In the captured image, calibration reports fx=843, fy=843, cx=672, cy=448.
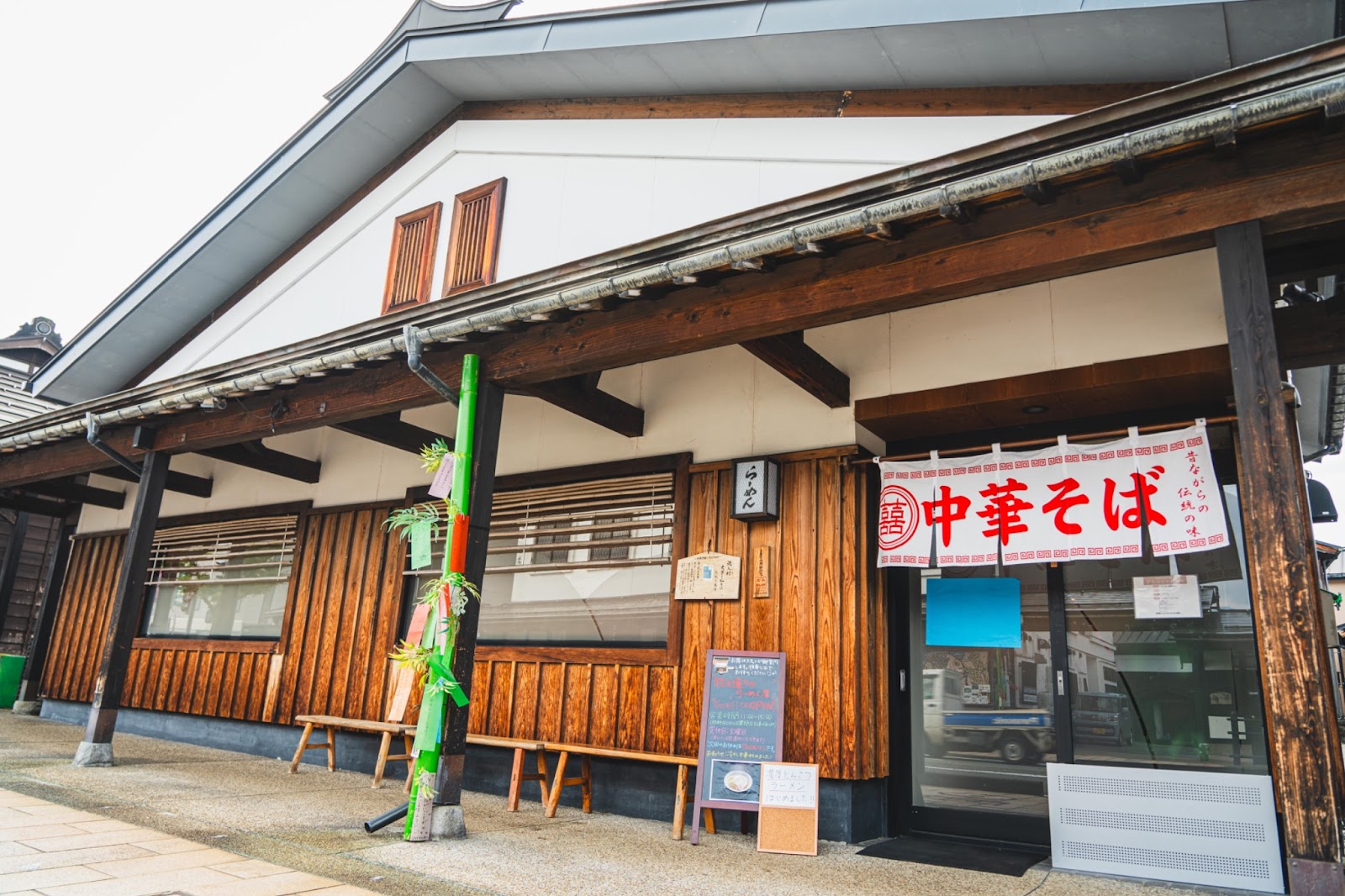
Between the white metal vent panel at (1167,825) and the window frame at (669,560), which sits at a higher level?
the window frame at (669,560)

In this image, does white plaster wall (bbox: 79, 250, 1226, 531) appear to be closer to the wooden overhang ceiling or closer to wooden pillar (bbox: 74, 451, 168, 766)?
the wooden overhang ceiling

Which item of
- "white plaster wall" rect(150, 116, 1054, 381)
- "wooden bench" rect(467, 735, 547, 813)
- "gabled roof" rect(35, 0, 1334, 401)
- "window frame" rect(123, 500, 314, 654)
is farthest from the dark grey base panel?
"gabled roof" rect(35, 0, 1334, 401)

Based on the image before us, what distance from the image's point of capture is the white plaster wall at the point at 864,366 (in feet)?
16.5

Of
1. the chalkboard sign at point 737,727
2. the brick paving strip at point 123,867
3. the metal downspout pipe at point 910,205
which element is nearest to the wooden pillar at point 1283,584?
the metal downspout pipe at point 910,205

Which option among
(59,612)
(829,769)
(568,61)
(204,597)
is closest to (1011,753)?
(829,769)

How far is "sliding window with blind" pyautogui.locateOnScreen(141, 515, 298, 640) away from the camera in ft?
30.3

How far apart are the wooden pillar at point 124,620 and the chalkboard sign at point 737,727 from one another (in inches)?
195

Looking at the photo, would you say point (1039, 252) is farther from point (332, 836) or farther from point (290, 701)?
point (290, 701)

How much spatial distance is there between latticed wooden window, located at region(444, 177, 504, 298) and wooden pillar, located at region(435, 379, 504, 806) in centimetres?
260

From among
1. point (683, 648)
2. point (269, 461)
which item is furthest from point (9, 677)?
point (683, 648)

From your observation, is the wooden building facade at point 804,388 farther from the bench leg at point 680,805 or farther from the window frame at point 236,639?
the bench leg at point 680,805

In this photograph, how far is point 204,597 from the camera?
390 inches

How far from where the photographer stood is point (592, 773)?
20.9 ft

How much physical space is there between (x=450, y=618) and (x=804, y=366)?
2.68 metres
